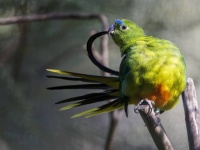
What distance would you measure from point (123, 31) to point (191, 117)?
41 cm

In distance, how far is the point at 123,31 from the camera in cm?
190

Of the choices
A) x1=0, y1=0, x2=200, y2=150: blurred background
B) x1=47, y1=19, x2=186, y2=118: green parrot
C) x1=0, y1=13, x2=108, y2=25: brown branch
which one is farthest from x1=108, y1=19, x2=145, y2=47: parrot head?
x1=0, y1=0, x2=200, y2=150: blurred background

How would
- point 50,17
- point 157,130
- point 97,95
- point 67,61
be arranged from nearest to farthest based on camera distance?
point 157,130 → point 97,95 → point 50,17 → point 67,61

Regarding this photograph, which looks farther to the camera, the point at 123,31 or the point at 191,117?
the point at 123,31

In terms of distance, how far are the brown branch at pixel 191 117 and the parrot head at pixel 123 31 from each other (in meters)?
0.25

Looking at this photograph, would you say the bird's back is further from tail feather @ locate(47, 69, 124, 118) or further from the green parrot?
tail feather @ locate(47, 69, 124, 118)

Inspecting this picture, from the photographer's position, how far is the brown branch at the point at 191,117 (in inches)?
60.6

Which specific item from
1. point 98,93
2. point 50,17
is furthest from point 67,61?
point 98,93

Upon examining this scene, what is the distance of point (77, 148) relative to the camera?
2.14m

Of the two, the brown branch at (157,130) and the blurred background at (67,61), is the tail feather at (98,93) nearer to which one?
the blurred background at (67,61)

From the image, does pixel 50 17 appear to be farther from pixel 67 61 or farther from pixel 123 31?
pixel 123 31

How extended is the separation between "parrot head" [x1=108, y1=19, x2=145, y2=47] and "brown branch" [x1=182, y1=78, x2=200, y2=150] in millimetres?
246

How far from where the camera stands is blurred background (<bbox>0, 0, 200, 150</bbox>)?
2.08m

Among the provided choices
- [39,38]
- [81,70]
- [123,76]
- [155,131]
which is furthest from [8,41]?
[155,131]
